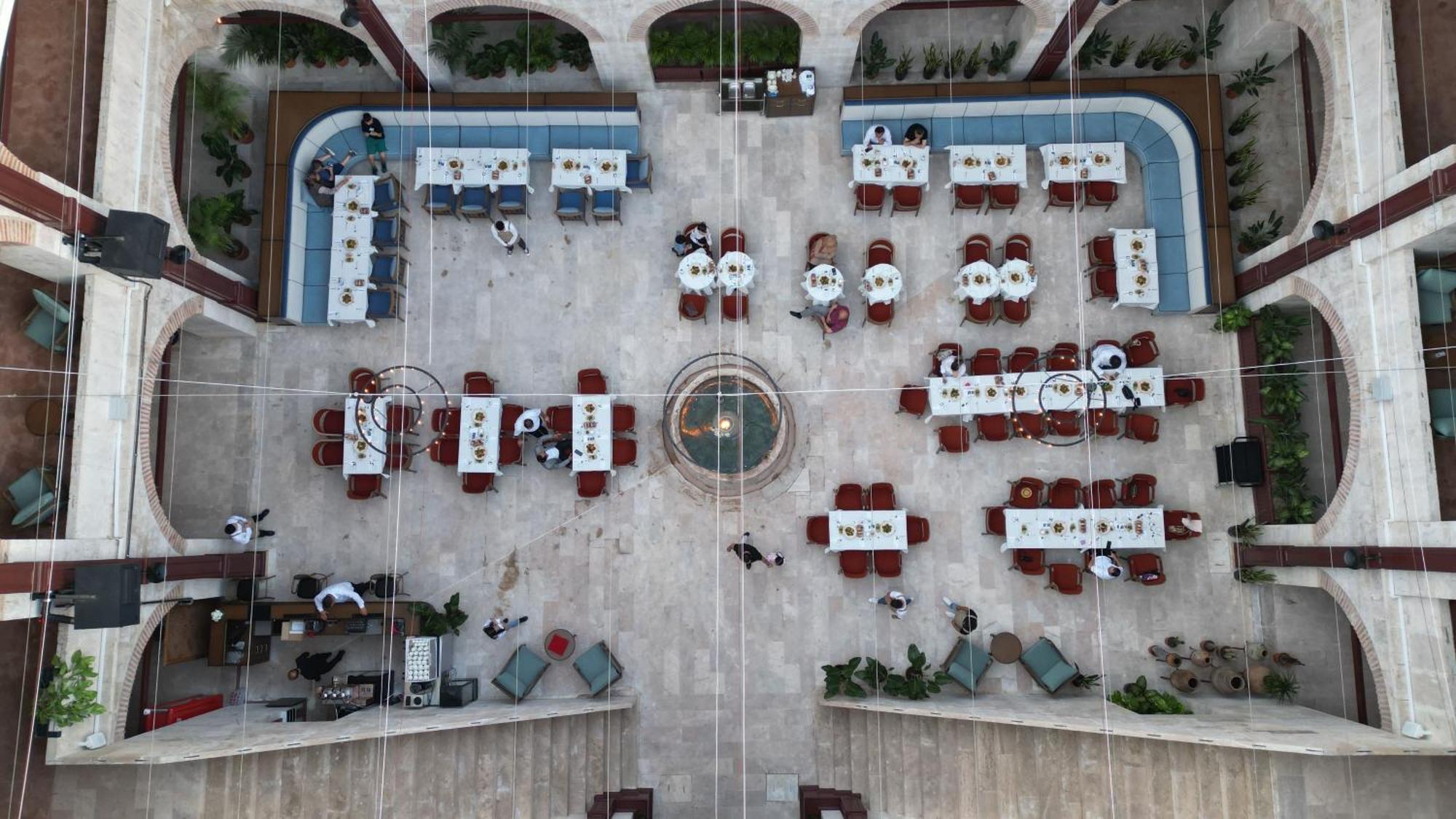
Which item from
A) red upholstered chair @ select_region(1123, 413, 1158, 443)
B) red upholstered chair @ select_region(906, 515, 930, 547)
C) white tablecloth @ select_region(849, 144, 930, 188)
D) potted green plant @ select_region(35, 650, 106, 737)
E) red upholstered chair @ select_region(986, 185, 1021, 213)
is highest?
white tablecloth @ select_region(849, 144, 930, 188)

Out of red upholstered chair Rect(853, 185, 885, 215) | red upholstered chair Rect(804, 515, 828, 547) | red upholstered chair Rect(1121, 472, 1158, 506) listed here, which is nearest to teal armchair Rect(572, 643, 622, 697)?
red upholstered chair Rect(804, 515, 828, 547)

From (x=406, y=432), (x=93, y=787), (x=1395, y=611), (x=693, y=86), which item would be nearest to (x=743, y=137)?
(x=693, y=86)

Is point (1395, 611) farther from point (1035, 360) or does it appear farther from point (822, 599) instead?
point (822, 599)

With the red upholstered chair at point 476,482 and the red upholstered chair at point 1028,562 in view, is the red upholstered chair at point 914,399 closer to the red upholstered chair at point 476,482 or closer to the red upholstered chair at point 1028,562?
the red upholstered chair at point 1028,562

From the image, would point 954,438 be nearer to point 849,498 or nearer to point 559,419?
point 849,498

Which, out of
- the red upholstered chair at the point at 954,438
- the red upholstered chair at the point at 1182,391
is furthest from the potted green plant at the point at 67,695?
the red upholstered chair at the point at 1182,391

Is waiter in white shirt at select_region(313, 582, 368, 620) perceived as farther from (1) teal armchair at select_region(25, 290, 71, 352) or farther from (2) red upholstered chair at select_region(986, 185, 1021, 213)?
(2) red upholstered chair at select_region(986, 185, 1021, 213)
